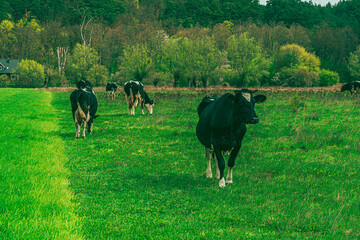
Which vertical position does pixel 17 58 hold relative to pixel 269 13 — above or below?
below

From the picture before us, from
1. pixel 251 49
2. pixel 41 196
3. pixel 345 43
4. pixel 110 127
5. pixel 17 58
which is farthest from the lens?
pixel 17 58

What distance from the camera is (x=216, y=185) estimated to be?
8430 millimetres

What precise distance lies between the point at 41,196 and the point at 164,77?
6502cm

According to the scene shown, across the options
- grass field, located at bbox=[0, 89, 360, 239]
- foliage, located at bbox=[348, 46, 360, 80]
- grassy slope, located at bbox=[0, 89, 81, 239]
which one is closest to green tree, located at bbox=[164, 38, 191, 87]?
foliage, located at bbox=[348, 46, 360, 80]

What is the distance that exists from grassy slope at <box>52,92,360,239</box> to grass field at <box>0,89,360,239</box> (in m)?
0.02

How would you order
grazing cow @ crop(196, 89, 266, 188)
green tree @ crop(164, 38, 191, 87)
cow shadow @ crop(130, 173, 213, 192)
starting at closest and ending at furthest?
grazing cow @ crop(196, 89, 266, 188)
cow shadow @ crop(130, 173, 213, 192)
green tree @ crop(164, 38, 191, 87)

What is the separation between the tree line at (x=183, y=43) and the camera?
234ft

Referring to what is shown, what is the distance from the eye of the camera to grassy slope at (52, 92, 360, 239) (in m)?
6.00

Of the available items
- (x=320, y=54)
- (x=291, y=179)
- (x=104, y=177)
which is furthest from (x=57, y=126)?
(x=320, y=54)

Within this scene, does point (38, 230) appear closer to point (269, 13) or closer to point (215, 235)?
point (215, 235)

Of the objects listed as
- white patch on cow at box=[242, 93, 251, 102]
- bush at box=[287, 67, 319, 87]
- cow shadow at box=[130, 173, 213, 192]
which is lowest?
cow shadow at box=[130, 173, 213, 192]

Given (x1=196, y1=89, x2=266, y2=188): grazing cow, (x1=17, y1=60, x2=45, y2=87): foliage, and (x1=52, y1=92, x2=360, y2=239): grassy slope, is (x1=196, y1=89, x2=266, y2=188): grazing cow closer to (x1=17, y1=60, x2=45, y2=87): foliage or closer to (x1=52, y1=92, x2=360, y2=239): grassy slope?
(x1=52, y1=92, x2=360, y2=239): grassy slope

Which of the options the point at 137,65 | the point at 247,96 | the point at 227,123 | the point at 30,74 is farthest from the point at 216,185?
the point at 30,74

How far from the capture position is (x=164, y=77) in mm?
71188
